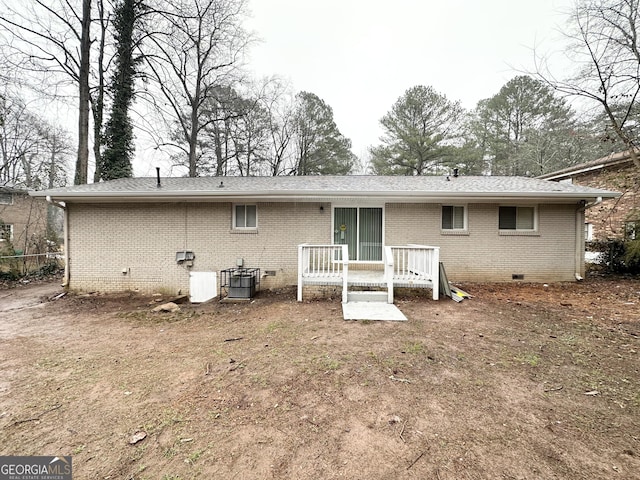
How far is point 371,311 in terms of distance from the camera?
17.4 feet

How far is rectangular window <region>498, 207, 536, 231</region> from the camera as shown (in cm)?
787

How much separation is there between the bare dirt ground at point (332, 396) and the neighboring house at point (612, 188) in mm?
7974

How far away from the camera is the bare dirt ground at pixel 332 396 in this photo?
1.86 m

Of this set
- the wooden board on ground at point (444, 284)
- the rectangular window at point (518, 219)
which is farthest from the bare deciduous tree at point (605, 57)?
the wooden board on ground at point (444, 284)

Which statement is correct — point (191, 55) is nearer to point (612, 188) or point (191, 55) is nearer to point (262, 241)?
point (262, 241)

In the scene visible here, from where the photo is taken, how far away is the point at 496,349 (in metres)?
3.64

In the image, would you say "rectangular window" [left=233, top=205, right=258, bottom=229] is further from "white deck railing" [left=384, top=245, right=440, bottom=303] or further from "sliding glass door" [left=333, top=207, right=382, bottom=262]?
"white deck railing" [left=384, top=245, right=440, bottom=303]

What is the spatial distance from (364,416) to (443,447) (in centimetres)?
64

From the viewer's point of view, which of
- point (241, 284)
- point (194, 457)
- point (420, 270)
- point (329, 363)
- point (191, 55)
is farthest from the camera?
point (191, 55)

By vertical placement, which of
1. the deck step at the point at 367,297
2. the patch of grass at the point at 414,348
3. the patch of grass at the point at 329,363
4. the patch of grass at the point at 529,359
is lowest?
the patch of grass at the point at 329,363

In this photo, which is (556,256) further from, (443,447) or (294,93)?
(294,93)

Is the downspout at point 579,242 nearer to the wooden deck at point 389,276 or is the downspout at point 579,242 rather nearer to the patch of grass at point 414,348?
the wooden deck at point 389,276

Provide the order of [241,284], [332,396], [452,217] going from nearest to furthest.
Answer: [332,396]
[241,284]
[452,217]

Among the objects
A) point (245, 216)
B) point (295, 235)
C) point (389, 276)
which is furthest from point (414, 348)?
point (245, 216)
